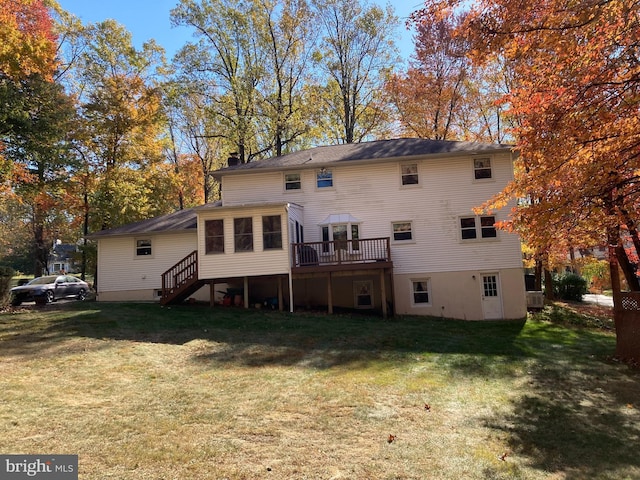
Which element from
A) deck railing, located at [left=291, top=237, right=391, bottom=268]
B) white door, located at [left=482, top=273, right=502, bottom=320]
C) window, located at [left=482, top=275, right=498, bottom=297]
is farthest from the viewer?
window, located at [left=482, top=275, right=498, bottom=297]

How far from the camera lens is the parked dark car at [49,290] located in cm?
1822

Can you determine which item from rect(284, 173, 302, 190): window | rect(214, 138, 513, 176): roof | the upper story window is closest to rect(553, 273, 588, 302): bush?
rect(214, 138, 513, 176): roof

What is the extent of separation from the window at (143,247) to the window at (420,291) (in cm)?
1294

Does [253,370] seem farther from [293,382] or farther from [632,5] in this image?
[632,5]

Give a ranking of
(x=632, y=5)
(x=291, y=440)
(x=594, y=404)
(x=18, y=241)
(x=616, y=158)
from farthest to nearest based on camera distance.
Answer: (x=18, y=241) < (x=616, y=158) < (x=594, y=404) < (x=632, y=5) < (x=291, y=440)

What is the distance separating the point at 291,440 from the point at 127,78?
28100 mm

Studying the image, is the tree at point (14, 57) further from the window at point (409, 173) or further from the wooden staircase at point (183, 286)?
the window at point (409, 173)

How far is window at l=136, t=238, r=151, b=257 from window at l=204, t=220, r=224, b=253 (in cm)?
590

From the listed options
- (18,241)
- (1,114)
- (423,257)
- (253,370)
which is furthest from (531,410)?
Result: (18,241)

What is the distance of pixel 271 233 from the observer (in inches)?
611

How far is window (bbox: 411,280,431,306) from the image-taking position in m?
17.4

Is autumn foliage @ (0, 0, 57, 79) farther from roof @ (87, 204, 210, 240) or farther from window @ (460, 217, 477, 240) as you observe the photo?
window @ (460, 217, 477, 240)

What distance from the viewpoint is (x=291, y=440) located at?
16.0 ft

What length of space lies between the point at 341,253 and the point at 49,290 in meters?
14.3
